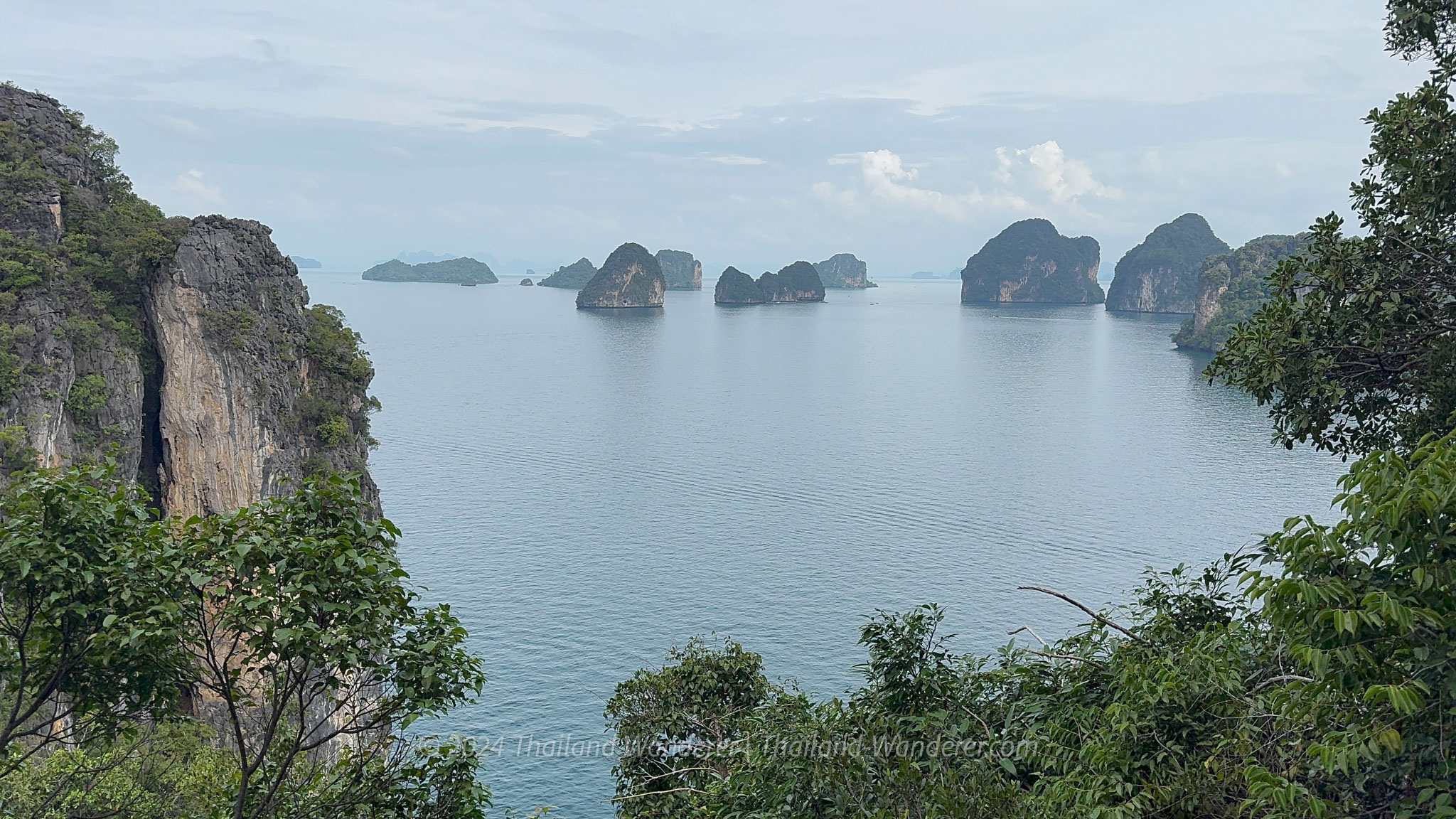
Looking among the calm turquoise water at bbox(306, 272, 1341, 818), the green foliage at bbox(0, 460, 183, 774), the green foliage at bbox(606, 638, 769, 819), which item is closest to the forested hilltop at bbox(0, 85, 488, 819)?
the green foliage at bbox(0, 460, 183, 774)

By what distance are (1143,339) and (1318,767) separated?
148912 mm

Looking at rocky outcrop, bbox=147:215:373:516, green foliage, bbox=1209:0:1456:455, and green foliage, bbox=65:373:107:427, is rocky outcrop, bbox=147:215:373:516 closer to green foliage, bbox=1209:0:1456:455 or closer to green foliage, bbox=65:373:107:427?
green foliage, bbox=65:373:107:427

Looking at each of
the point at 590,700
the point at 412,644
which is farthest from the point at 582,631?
the point at 412,644

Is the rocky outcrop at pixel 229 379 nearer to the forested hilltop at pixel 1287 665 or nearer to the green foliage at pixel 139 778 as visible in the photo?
the green foliage at pixel 139 778

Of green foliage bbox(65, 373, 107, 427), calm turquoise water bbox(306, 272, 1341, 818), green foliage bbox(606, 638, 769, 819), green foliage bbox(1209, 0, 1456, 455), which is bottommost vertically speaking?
calm turquoise water bbox(306, 272, 1341, 818)

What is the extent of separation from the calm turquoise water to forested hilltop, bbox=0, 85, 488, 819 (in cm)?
738

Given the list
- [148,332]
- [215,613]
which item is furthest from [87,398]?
[215,613]

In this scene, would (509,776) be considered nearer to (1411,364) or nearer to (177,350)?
(177,350)

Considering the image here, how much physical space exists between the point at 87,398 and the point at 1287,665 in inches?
1256

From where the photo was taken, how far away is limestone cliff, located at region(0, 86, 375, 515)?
96.9 feet

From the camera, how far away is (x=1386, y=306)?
909cm

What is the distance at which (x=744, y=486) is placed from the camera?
5656 cm

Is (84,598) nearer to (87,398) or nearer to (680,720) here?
(680,720)

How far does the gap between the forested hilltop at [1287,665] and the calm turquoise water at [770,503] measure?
19963 mm
